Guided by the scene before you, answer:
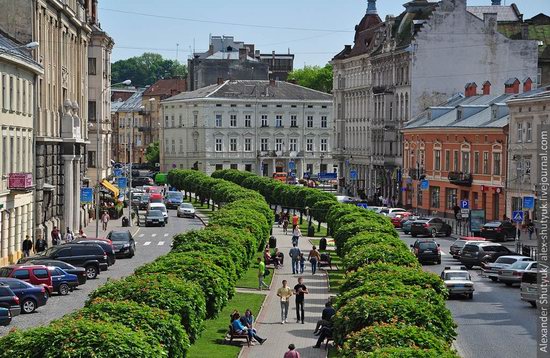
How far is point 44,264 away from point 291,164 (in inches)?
4382

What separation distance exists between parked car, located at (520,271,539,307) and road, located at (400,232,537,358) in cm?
34

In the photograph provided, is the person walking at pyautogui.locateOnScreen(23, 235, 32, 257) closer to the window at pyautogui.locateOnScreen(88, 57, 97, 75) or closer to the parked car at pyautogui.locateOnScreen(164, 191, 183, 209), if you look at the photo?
the parked car at pyautogui.locateOnScreen(164, 191, 183, 209)

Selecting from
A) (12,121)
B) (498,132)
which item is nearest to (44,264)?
(12,121)

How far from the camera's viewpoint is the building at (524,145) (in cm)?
8012

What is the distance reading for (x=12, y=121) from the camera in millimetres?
61312

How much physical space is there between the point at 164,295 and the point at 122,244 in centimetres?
3700

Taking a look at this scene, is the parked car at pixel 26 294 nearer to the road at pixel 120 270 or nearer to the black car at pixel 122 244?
the road at pixel 120 270

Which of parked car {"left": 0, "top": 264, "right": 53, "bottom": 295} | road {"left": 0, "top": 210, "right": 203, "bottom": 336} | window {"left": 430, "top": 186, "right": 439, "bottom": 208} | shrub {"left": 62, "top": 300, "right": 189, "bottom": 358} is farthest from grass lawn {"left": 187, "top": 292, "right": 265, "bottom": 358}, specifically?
window {"left": 430, "top": 186, "right": 439, "bottom": 208}

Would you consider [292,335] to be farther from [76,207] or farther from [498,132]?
[498,132]

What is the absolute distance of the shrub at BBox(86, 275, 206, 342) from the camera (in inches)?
1148

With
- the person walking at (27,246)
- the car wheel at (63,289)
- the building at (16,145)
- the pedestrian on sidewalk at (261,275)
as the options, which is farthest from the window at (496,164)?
the car wheel at (63,289)

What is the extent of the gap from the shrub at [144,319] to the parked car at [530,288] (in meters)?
23.1

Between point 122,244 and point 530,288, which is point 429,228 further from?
point 530,288

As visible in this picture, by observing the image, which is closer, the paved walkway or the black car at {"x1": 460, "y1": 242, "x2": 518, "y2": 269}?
the paved walkway
